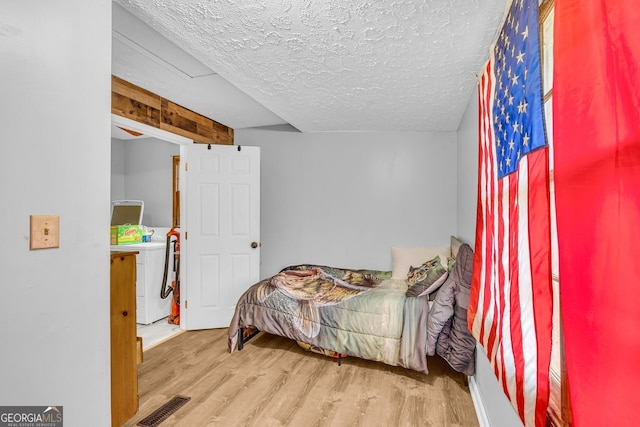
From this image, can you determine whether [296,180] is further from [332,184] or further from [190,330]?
[190,330]

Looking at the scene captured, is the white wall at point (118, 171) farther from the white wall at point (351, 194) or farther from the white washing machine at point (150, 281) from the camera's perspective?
the white wall at point (351, 194)

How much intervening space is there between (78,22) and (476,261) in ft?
6.74

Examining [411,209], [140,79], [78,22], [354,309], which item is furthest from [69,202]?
[411,209]

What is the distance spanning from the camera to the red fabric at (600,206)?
0.50 metres

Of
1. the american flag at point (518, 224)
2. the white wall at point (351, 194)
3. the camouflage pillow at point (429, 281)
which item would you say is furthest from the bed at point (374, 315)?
the american flag at point (518, 224)

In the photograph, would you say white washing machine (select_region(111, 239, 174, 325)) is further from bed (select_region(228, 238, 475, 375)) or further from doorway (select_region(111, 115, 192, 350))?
bed (select_region(228, 238, 475, 375))

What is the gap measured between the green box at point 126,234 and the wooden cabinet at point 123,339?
7.92 feet

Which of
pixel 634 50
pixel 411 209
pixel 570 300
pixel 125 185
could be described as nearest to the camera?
pixel 634 50

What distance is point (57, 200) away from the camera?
46.6 inches

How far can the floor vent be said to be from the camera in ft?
6.32

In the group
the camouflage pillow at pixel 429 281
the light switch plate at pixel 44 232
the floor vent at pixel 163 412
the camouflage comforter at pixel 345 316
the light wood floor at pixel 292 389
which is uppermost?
the light switch plate at pixel 44 232

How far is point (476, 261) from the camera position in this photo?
1.63m
